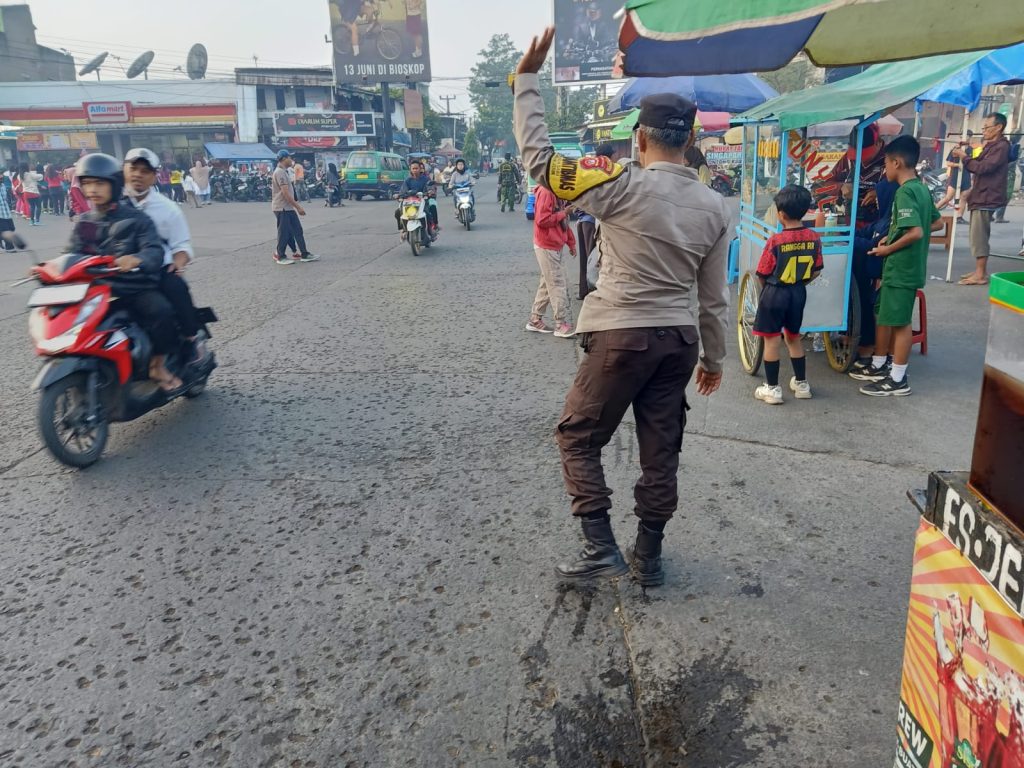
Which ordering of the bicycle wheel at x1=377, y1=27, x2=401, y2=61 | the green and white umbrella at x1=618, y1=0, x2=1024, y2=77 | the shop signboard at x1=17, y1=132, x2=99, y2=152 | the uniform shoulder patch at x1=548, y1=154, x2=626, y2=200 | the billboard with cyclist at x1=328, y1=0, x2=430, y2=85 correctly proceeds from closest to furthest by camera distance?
the green and white umbrella at x1=618, y1=0, x2=1024, y2=77 < the uniform shoulder patch at x1=548, y1=154, x2=626, y2=200 < the billboard with cyclist at x1=328, y1=0, x2=430, y2=85 < the bicycle wheel at x1=377, y1=27, x2=401, y2=61 < the shop signboard at x1=17, y1=132, x2=99, y2=152

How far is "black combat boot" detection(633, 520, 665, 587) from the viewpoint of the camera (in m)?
3.01

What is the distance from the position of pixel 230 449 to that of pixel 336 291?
17.6 ft

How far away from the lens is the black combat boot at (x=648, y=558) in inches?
119

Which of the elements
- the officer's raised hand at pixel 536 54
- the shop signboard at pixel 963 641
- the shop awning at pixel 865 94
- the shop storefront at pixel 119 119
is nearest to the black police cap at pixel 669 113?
the officer's raised hand at pixel 536 54

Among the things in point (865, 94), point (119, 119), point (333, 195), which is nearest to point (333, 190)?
point (333, 195)

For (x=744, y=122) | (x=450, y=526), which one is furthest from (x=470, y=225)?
(x=450, y=526)

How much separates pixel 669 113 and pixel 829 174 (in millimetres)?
4471

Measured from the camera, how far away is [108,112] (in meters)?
43.7

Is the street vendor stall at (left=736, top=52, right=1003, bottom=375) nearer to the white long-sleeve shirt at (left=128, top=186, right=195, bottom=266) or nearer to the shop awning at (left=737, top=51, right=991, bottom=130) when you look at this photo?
the shop awning at (left=737, top=51, right=991, bottom=130)

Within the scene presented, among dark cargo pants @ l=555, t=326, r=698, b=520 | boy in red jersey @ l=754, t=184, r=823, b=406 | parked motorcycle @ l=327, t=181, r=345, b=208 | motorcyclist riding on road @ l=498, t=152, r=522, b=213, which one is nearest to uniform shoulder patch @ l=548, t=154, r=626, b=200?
dark cargo pants @ l=555, t=326, r=698, b=520

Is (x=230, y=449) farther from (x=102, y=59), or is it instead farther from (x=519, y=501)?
(x=102, y=59)

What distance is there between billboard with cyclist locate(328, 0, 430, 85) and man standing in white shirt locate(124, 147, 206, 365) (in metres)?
40.6

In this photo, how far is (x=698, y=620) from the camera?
283 cm

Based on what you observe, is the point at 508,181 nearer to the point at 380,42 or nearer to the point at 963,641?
the point at 963,641
